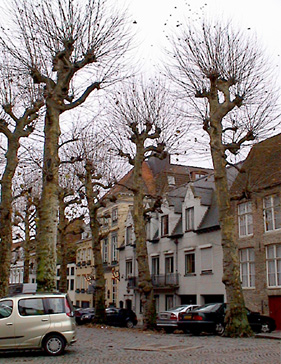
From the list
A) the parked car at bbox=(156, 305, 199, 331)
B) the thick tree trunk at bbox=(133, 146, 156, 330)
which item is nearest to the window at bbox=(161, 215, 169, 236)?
the thick tree trunk at bbox=(133, 146, 156, 330)

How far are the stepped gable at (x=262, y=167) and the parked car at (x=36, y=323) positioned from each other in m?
16.1

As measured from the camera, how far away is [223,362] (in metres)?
11.1

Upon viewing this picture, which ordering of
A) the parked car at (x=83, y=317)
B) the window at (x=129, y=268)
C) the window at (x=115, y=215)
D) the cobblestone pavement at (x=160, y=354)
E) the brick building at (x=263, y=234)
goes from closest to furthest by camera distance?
the cobblestone pavement at (x=160, y=354)
the brick building at (x=263, y=234)
the parked car at (x=83, y=317)
the window at (x=129, y=268)
the window at (x=115, y=215)

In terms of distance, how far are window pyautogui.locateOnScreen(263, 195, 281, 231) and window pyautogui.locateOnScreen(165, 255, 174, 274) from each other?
11146mm

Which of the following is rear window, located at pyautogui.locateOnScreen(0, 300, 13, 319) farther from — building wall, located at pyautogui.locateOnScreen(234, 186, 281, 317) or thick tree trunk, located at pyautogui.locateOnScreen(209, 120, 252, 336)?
building wall, located at pyautogui.locateOnScreen(234, 186, 281, 317)

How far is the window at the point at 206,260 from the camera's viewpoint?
32219 millimetres

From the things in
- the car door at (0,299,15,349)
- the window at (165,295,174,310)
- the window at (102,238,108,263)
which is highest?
the window at (102,238,108,263)

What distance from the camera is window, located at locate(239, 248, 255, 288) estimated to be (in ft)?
94.4

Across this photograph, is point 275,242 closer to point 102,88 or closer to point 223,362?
point 102,88

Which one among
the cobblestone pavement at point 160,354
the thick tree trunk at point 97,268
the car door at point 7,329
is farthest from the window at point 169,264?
the car door at point 7,329

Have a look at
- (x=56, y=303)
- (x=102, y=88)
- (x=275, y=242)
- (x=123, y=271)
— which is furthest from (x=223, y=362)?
(x=123, y=271)

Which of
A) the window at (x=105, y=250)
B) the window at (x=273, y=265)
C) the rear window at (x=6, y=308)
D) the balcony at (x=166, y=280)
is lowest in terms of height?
the rear window at (x=6, y=308)

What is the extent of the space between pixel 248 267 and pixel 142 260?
792 cm

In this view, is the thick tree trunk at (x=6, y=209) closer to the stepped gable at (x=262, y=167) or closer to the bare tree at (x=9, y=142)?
the bare tree at (x=9, y=142)
